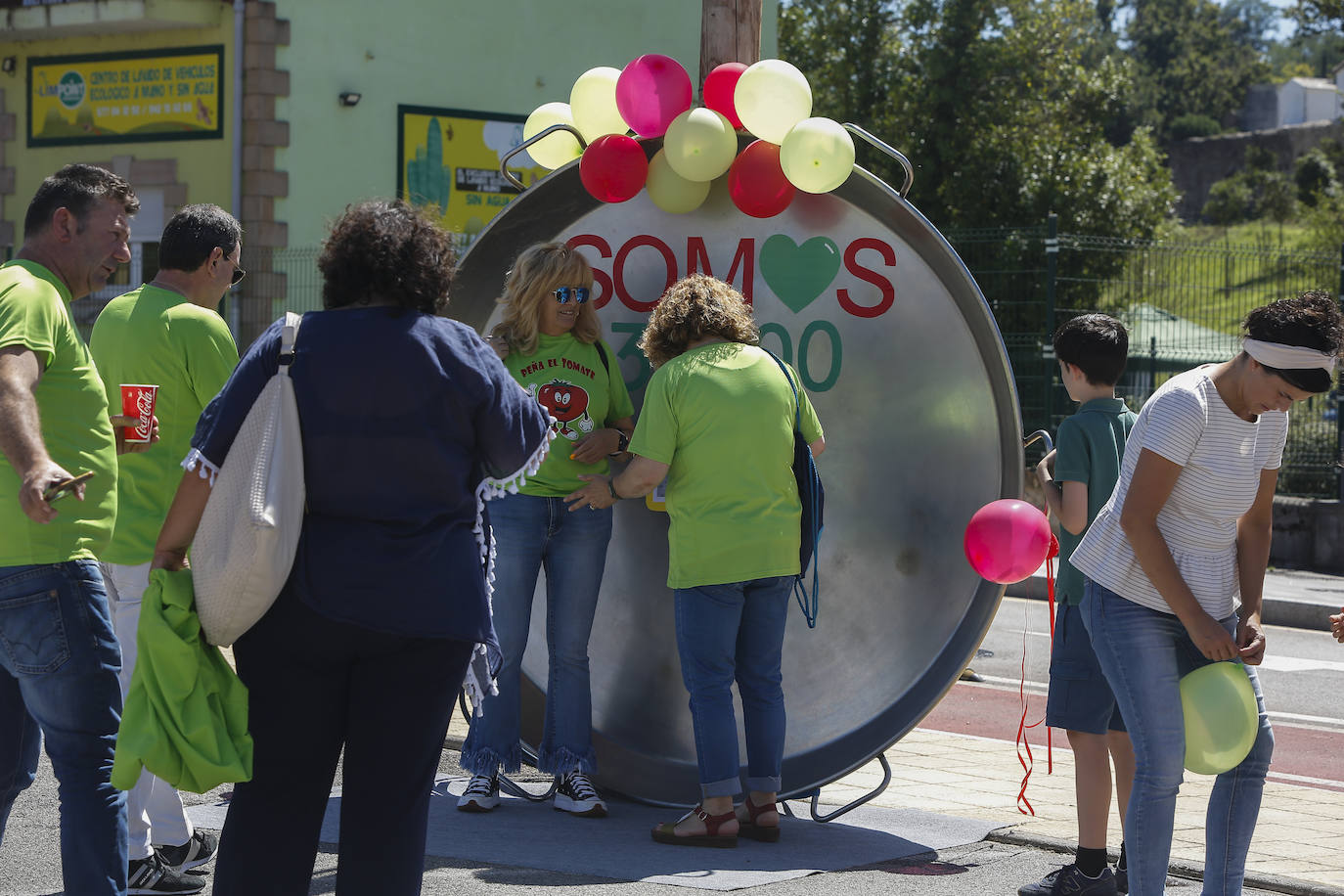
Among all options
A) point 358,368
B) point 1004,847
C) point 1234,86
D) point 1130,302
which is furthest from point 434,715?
point 1234,86

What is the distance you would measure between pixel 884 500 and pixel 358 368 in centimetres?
272

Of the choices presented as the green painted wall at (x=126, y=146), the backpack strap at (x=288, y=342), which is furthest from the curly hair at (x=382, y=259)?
the green painted wall at (x=126, y=146)

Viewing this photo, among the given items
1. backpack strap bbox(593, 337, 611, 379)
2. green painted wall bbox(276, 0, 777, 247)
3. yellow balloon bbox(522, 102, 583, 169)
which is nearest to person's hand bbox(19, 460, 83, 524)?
backpack strap bbox(593, 337, 611, 379)

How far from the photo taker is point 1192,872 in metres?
4.75

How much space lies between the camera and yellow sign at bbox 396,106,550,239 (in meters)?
17.7

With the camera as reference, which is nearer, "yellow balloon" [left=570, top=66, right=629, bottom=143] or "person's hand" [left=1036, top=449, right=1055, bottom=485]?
"person's hand" [left=1036, top=449, right=1055, bottom=485]

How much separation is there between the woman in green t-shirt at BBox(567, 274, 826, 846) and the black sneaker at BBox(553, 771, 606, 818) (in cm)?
42

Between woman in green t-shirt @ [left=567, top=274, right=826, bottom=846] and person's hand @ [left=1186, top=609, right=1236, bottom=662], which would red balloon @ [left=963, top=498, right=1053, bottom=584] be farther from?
person's hand @ [left=1186, top=609, right=1236, bottom=662]

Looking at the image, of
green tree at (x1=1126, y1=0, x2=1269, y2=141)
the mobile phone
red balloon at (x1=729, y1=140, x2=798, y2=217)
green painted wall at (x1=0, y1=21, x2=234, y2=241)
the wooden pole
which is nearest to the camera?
the mobile phone

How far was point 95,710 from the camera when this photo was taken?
3602 mm

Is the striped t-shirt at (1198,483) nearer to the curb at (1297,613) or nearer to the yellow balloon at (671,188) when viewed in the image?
the yellow balloon at (671,188)

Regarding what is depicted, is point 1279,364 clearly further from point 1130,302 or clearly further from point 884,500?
point 1130,302

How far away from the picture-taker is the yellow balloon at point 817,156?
5.07 m

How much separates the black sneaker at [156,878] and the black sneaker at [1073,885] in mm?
2343
